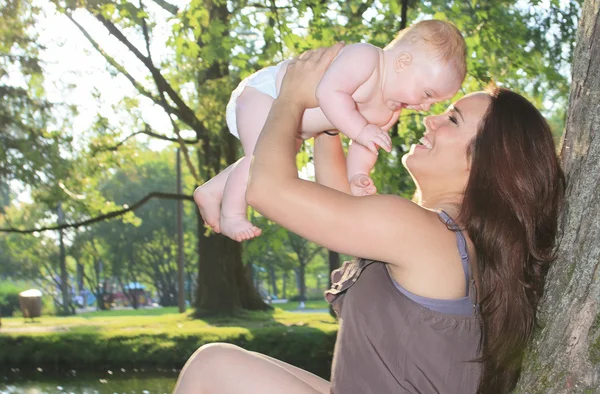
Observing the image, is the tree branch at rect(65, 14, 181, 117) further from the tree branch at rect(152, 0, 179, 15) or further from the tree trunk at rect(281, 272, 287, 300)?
the tree trunk at rect(281, 272, 287, 300)

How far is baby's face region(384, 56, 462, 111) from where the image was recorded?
2643mm

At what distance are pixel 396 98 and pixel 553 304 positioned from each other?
0.88 metres

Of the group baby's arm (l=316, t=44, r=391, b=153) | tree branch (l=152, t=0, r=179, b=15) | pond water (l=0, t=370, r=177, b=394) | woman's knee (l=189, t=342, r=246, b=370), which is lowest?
pond water (l=0, t=370, r=177, b=394)

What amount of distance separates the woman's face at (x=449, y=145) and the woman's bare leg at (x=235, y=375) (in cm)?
67

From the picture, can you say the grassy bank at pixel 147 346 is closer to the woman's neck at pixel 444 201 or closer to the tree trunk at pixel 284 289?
the woman's neck at pixel 444 201

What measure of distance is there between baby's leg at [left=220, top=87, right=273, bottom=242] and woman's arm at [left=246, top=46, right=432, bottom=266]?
2.10 feet

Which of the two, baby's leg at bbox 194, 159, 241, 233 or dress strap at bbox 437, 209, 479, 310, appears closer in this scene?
dress strap at bbox 437, 209, 479, 310

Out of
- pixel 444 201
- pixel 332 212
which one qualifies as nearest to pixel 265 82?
pixel 444 201

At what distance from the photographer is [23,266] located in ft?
146

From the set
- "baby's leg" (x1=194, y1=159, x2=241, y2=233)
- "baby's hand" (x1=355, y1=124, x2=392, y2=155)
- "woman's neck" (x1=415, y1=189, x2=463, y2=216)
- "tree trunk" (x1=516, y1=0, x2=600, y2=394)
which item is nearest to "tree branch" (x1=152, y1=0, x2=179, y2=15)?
"baby's leg" (x1=194, y1=159, x2=241, y2=233)

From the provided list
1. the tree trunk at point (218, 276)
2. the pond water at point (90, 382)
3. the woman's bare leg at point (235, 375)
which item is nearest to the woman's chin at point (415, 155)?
the woman's bare leg at point (235, 375)

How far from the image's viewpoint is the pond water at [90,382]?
11.0 meters

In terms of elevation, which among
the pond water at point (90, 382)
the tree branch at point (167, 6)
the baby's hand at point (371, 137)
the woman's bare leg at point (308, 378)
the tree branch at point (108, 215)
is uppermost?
the tree branch at point (167, 6)

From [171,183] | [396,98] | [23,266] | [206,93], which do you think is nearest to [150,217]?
[171,183]
